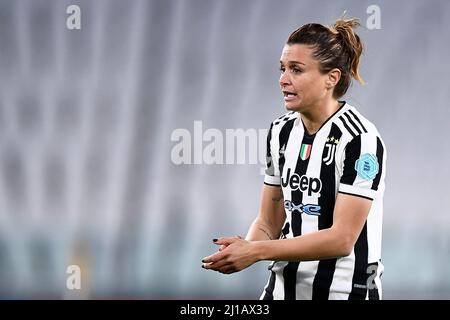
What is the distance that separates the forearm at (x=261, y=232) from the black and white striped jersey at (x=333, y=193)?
8cm

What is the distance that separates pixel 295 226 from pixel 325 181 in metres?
0.17

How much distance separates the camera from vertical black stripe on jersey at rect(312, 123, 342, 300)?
2561 millimetres

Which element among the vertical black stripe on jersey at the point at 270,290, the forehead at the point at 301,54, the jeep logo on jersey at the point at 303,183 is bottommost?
the vertical black stripe on jersey at the point at 270,290

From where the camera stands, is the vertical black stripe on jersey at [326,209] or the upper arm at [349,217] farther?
the vertical black stripe on jersey at [326,209]

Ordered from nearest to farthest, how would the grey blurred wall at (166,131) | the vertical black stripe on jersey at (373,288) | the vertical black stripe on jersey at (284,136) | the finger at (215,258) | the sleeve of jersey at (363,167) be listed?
the finger at (215,258)
the sleeve of jersey at (363,167)
the vertical black stripe on jersey at (373,288)
the vertical black stripe on jersey at (284,136)
the grey blurred wall at (166,131)

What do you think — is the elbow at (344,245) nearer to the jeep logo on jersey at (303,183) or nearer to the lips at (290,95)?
the jeep logo on jersey at (303,183)

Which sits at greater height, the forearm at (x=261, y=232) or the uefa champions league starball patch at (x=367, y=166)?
the uefa champions league starball patch at (x=367, y=166)

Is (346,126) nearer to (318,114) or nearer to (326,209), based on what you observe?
(318,114)

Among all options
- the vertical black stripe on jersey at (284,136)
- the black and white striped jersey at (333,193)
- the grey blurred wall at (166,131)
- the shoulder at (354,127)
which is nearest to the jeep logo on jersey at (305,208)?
the black and white striped jersey at (333,193)

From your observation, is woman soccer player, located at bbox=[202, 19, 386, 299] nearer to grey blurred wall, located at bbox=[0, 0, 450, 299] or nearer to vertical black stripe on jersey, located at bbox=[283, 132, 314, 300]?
→ vertical black stripe on jersey, located at bbox=[283, 132, 314, 300]

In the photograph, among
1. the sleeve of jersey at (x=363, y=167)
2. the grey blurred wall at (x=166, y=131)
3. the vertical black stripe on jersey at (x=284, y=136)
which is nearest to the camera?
the sleeve of jersey at (x=363, y=167)

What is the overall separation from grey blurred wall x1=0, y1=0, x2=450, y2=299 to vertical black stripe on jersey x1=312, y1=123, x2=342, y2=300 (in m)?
1.72

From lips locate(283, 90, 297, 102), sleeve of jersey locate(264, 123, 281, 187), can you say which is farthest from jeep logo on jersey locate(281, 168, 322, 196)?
lips locate(283, 90, 297, 102)

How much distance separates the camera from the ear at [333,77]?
8.55 feet
